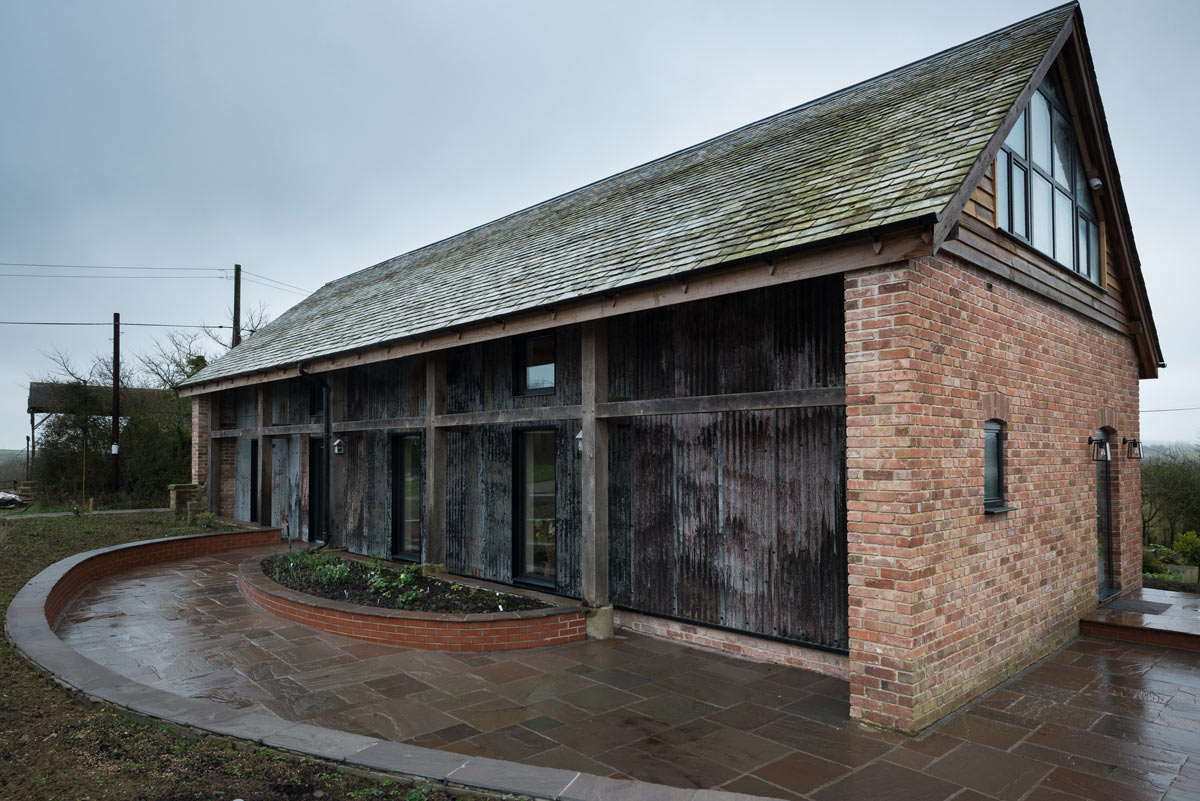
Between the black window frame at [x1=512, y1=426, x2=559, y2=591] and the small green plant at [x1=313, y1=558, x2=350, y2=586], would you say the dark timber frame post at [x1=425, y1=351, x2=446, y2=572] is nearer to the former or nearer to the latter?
the small green plant at [x1=313, y1=558, x2=350, y2=586]

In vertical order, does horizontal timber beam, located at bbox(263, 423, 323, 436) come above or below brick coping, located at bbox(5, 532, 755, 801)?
above

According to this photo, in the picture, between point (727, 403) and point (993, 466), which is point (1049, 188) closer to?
point (993, 466)

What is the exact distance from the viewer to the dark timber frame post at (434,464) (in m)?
9.55

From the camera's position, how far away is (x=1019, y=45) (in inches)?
271

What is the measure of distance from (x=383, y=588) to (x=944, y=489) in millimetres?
6120

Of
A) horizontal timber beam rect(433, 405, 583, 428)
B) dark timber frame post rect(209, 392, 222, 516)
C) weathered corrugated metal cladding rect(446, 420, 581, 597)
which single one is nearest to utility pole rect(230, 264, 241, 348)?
dark timber frame post rect(209, 392, 222, 516)

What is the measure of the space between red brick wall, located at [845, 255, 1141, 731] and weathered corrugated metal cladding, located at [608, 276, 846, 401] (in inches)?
35.2

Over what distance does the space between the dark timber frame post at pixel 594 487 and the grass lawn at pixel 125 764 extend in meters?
3.72

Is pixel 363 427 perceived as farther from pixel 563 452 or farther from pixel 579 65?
pixel 579 65

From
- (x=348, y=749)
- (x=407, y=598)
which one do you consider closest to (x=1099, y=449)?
(x=407, y=598)

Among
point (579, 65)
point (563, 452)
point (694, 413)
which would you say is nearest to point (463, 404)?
point (563, 452)

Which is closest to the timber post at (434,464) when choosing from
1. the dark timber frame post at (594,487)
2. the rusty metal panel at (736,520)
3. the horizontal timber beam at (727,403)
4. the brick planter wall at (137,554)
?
the dark timber frame post at (594,487)

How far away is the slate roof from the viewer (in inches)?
209

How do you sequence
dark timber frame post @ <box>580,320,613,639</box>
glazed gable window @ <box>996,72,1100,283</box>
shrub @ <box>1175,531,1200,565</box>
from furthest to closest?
1. shrub @ <box>1175,531,1200,565</box>
2. dark timber frame post @ <box>580,320,613,639</box>
3. glazed gable window @ <box>996,72,1100,283</box>
